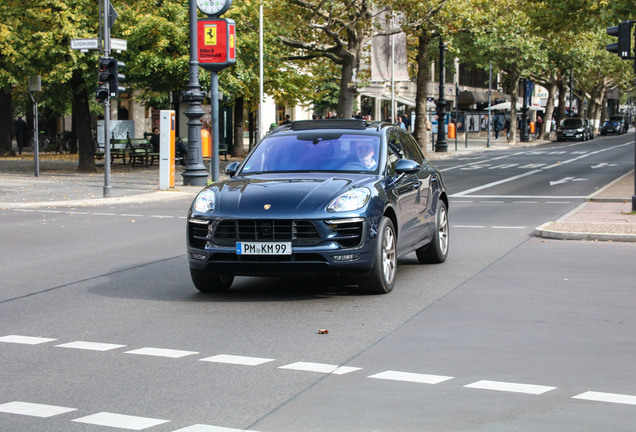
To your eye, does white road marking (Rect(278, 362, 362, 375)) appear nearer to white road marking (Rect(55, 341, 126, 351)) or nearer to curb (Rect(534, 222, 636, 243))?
white road marking (Rect(55, 341, 126, 351))

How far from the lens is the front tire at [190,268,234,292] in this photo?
9.86 metres

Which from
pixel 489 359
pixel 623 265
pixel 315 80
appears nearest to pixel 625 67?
pixel 315 80

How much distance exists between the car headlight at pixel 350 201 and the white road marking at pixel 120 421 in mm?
4135

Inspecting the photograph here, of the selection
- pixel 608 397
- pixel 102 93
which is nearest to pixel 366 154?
pixel 608 397

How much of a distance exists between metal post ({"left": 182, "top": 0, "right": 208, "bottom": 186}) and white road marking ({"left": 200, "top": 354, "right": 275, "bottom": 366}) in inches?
787

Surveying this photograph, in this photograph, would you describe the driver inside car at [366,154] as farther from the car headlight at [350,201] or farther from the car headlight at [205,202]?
the car headlight at [205,202]

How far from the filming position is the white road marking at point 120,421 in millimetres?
5348

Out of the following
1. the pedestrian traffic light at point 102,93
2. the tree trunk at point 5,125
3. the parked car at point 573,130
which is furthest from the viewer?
the parked car at point 573,130

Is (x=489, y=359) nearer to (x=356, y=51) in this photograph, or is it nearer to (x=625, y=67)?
(x=356, y=51)

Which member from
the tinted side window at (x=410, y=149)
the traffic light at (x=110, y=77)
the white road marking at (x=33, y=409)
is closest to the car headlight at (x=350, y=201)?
the tinted side window at (x=410, y=149)

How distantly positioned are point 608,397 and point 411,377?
1187 mm

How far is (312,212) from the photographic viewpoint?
9250 mm

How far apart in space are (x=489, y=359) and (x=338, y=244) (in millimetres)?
2657

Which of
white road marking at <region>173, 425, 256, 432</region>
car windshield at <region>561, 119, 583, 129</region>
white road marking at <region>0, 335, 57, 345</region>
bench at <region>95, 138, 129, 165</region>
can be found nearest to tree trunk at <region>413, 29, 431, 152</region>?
bench at <region>95, 138, 129, 165</region>
